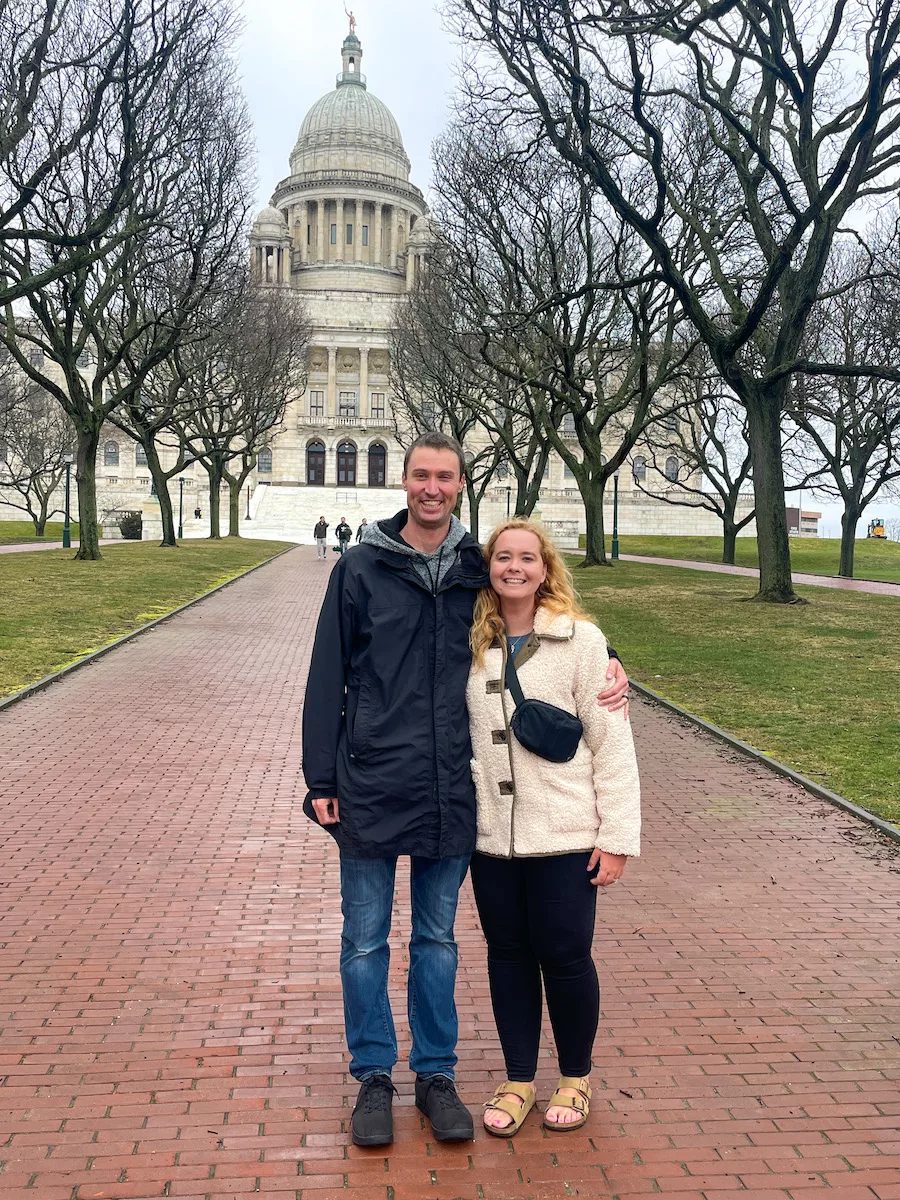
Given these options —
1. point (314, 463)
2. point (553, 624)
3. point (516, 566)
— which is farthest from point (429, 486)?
point (314, 463)

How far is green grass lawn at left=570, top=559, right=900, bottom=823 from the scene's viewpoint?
33.2 feet

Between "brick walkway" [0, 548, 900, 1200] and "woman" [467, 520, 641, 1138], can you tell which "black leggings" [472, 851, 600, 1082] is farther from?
"brick walkway" [0, 548, 900, 1200]

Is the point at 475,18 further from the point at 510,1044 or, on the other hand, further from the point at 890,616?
the point at 510,1044

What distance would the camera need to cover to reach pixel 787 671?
14.9m

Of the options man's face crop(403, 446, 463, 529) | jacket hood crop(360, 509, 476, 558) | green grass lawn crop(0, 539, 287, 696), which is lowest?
green grass lawn crop(0, 539, 287, 696)

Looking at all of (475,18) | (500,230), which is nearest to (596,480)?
(500,230)

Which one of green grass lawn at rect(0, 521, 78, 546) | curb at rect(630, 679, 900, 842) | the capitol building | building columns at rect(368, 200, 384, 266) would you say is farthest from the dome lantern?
curb at rect(630, 679, 900, 842)

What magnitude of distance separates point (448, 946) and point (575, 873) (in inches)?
22.7

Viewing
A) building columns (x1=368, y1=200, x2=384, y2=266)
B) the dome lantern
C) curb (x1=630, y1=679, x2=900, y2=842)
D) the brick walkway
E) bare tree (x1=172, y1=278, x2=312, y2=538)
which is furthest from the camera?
the dome lantern

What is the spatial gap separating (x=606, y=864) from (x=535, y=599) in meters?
0.96

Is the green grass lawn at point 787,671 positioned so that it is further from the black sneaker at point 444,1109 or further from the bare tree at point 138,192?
the bare tree at point 138,192

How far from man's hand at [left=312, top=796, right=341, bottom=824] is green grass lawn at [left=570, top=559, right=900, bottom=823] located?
5.41 metres

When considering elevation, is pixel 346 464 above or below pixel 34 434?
above

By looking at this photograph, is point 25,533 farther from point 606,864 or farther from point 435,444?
point 606,864
